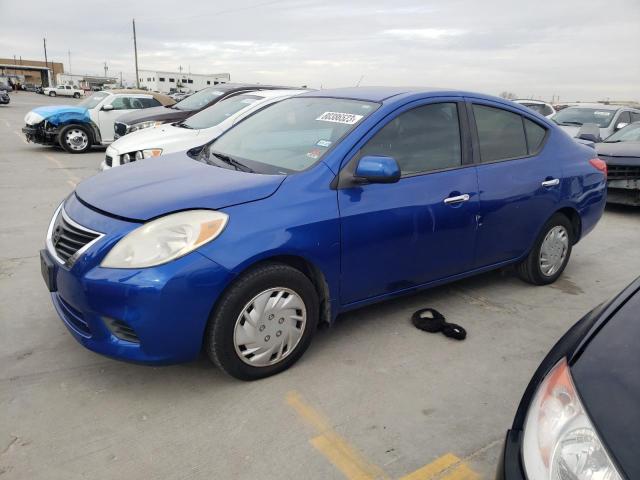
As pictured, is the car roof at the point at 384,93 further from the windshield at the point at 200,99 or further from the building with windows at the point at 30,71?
the building with windows at the point at 30,71

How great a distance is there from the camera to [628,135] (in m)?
9.07

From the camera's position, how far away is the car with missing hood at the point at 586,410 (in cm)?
132

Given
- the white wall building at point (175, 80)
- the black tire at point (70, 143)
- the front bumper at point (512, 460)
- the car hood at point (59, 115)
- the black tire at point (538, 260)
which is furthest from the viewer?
the white wall building at point (175, 80)

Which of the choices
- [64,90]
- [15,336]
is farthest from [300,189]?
[64,90]

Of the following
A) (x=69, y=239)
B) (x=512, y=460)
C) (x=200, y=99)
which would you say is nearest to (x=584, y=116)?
(x=200, y=99)

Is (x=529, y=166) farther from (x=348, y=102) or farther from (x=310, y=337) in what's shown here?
(x=310, y=337)

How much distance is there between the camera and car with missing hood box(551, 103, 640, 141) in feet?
38.7

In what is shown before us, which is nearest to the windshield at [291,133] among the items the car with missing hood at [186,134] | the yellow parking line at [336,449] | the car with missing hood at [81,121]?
the yellow parking line at [336,449]

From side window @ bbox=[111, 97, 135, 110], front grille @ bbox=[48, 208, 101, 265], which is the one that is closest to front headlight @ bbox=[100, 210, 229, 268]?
front grille @ bbox=[48, 208, 101, 265]

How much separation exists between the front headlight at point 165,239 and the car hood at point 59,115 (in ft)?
36.8

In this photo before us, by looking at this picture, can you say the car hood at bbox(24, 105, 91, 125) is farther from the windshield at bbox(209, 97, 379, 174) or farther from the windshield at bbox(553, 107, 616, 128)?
the windshield at bbox(553, 107, 616, 128)

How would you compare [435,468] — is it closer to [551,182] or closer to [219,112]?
[551,182]

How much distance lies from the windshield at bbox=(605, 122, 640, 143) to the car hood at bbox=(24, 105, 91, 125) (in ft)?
36.9

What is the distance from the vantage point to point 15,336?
3412mm
